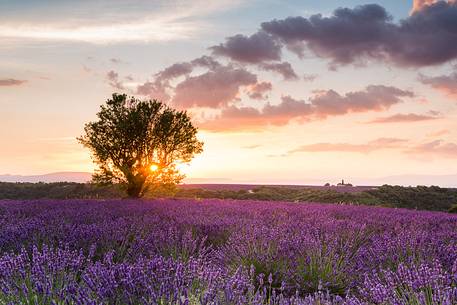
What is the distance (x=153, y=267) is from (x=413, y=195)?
25.9 meters

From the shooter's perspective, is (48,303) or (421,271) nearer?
(48,303)

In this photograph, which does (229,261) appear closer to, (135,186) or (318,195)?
(135,186)

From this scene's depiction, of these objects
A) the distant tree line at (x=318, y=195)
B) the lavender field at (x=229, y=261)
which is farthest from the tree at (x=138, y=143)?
the lavender field at (x=229, y=261)

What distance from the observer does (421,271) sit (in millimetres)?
3492

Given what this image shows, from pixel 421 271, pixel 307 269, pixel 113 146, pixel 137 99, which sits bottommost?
pixel 307 269

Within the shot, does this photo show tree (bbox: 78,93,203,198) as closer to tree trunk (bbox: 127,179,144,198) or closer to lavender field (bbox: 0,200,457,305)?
tree trunk (bbox: 127,179,144,198)

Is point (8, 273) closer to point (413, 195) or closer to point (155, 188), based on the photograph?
point (155, 188)

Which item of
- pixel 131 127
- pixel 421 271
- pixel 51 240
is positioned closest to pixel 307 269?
pixel 421 271

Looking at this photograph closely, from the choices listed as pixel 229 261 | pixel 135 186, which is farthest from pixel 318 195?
pixel 229 261

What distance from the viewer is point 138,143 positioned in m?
17.6

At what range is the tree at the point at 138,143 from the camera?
1759cm

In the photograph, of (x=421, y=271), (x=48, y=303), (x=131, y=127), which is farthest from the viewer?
(x=131, y=127)

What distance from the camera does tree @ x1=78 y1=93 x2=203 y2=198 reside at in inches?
693

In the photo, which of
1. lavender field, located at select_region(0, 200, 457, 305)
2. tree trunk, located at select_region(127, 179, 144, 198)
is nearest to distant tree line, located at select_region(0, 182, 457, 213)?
tree trunk, located at select_region(127, 179, 144, 198)
